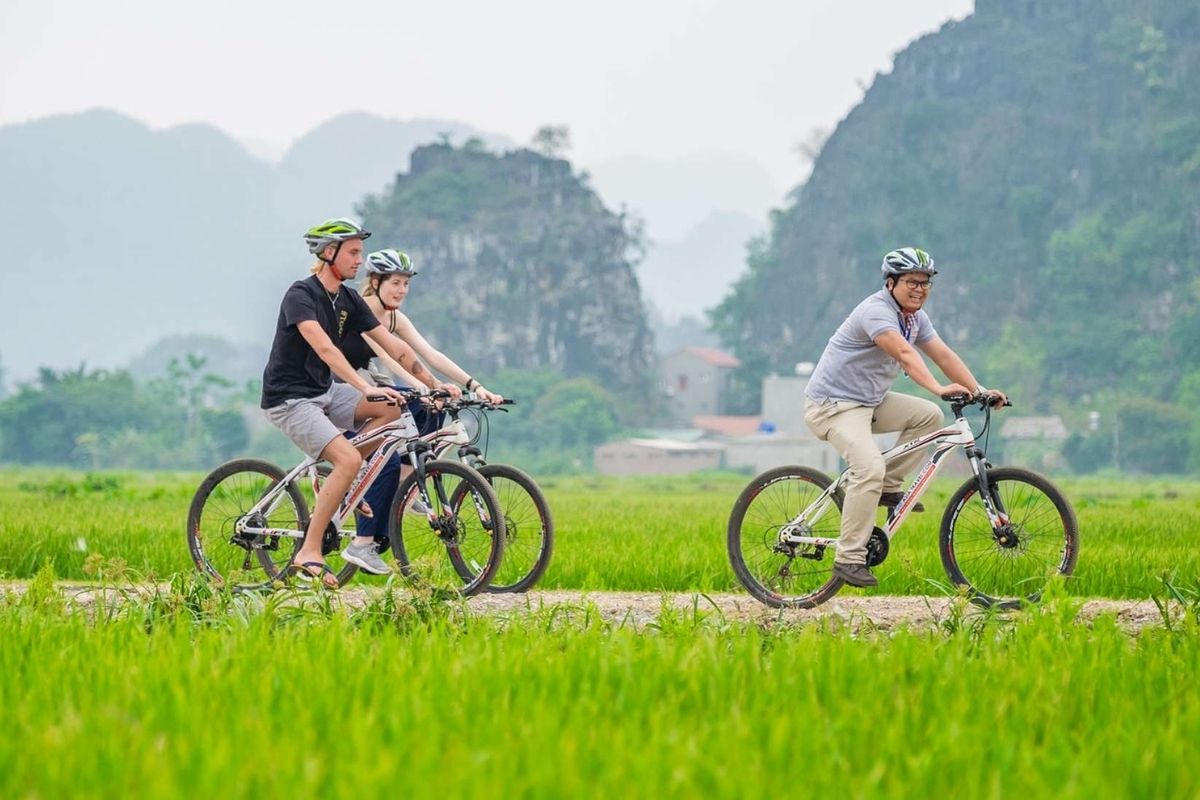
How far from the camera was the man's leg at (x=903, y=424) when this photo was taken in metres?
7.46

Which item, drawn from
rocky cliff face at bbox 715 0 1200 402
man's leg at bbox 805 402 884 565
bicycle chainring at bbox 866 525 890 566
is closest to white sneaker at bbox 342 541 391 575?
man's leg at bbox 805 402 884 565

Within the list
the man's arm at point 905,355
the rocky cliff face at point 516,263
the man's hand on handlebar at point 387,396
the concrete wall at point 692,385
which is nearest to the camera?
the man's arm at point 905,355

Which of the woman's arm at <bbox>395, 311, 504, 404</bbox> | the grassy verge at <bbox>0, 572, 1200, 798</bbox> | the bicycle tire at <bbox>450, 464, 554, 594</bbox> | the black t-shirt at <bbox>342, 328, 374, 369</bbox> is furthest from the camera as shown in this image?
the woman's arm at <bbox>395, 311, 504, 404</bbox>

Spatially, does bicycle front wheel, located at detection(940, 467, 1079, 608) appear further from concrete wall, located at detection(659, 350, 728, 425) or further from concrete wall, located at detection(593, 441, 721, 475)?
concrete wall, located at detection(659, 350, 728, 425)

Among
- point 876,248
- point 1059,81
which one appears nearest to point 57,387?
point 876,248

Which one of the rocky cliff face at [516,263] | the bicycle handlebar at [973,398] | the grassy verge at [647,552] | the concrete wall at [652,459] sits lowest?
the concrete wall at [652,459]

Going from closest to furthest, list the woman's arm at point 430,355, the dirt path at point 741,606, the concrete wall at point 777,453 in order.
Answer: the dirt path at point 741,606
the woman's arm at point 430,355
the concrete wall at point 777,453

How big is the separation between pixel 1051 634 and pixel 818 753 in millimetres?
1968

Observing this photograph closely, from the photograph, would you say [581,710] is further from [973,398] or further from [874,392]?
[973,398]

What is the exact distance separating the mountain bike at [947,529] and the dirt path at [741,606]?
0.62ft

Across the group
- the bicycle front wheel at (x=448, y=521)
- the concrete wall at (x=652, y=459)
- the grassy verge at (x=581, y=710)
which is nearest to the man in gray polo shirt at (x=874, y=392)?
the bicycle front wheel at (x=448, y=521)

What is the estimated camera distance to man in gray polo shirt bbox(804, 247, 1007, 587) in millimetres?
7195

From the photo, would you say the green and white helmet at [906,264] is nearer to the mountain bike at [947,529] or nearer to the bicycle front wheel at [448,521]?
the mountain bike at [947,529]

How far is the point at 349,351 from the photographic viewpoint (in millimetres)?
7852
